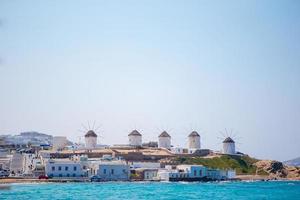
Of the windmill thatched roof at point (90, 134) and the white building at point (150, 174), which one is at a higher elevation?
the windmill thatched roof at point (90, 134)

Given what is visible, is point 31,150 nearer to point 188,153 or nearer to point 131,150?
point 131,150

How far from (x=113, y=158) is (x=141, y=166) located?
3651mm

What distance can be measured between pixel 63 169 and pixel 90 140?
1785cm

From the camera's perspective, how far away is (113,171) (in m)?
60.5

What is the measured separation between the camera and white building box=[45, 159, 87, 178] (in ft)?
191

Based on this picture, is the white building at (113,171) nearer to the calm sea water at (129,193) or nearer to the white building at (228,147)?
the calm sea water at (129,193)

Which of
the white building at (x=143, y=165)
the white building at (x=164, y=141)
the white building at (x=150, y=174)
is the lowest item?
the white building at (x=150, y=174)

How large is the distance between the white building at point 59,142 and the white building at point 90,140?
390cm

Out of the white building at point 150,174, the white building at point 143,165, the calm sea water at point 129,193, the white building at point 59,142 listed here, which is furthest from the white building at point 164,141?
the calm sea water at point 129,193

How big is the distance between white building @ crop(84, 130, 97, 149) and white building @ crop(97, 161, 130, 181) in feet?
49.0

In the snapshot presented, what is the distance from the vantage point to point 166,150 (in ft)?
249

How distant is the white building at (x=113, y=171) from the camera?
5959 cm

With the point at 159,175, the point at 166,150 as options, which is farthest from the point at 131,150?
the point at 159,175

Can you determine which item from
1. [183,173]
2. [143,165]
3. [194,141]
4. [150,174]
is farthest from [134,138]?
[183,173]
